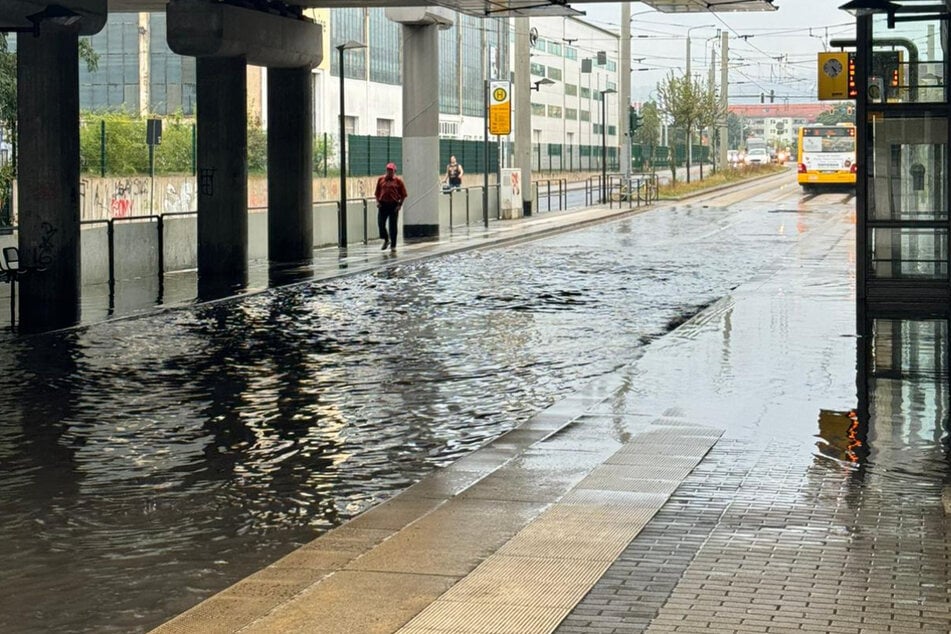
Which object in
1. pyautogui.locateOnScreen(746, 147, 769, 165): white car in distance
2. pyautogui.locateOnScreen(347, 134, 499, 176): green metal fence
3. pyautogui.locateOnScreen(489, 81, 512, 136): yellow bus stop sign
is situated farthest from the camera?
pyautogui.locateOnScreen(746, 147, 769, 165): white car in distance

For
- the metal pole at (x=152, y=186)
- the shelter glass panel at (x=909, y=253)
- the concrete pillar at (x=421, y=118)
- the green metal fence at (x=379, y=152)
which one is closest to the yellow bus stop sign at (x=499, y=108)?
the green metal fence at (x=379, y=152)

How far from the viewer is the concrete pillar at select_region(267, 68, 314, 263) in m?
31.1

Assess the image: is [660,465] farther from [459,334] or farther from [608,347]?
[459,334]

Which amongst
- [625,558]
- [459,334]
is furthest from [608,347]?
[625,558]

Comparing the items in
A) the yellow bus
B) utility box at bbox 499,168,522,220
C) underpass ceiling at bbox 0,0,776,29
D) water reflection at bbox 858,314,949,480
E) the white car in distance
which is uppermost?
the white car in distance

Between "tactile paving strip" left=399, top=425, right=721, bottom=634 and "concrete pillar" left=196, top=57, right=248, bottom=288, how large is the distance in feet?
58.9

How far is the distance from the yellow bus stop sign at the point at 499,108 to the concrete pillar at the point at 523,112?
3.37 feet

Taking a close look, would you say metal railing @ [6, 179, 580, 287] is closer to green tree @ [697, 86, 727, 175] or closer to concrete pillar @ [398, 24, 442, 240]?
concrete pillar @ [398, 24, 442, 240]

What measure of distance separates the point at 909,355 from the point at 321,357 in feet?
18.7

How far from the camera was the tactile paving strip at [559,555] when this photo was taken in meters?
6.31

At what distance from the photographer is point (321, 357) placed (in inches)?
639

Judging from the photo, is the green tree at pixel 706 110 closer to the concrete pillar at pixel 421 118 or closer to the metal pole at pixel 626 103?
the metal pole at pixel 626 103

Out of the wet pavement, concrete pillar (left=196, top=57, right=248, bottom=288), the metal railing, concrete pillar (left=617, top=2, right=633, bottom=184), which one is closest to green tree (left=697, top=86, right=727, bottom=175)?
concrete pillar (left=617, top=2, right=633, bottom=184)

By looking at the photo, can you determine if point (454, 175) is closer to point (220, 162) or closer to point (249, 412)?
point (220, 162)
